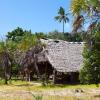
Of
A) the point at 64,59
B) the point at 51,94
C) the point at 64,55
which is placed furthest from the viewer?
the point at 64,55

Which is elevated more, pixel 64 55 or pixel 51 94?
pixel 64 55

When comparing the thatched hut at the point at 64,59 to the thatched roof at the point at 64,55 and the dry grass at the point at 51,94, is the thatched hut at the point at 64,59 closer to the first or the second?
the thatched roof at the point at 64,55

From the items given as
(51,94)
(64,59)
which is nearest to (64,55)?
(64,59)

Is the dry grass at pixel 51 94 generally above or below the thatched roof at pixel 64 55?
below

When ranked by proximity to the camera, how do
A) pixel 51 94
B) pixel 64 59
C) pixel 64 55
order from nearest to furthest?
pixel 51 94 < pixel 64 59 < pixel 64 55

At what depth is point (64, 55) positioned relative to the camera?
38.4 metres

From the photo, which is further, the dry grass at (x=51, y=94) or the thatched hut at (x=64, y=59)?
the thatched hut at (x=64, y=59)

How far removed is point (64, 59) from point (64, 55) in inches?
31.0

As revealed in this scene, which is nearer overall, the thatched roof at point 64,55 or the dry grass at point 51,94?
the dry grass at point 51,94

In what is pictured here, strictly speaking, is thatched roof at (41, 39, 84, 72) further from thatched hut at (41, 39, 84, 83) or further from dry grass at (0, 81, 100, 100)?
dry grass at (0, 81, 100, 100)

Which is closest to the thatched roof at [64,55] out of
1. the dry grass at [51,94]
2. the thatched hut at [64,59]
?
the thatched hut at [64,59]

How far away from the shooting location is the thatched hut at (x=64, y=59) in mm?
36406

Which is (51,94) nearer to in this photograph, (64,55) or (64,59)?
(64,59)

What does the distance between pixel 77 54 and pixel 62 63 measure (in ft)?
11.7
